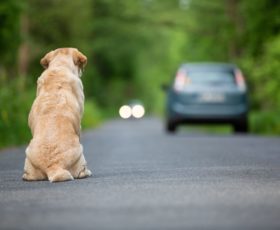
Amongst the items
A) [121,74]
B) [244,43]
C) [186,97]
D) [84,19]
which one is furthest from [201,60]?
[121,74]

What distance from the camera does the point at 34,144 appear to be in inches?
359

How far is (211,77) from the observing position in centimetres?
2233

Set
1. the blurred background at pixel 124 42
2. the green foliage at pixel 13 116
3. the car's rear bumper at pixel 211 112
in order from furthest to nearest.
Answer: the blurred background at pixel 124 42
the car's rear bumper at pixel 211 112
the green foliage at pixel 13 116

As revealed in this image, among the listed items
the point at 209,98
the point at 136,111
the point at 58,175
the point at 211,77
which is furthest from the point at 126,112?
the point at 58,175

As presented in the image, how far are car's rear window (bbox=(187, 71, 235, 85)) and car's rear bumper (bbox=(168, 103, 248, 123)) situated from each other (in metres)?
0.65

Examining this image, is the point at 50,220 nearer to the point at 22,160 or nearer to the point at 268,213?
the point at 268,213

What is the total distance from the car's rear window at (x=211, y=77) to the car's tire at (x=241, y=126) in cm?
104

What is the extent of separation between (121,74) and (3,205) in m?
63.1

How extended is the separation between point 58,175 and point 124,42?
54.2 m

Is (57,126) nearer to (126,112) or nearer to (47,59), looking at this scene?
(47,59)

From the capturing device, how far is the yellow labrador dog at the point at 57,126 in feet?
29.6

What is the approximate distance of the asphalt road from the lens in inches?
241

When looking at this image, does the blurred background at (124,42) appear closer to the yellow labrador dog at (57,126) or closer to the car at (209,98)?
the car at (209,98)

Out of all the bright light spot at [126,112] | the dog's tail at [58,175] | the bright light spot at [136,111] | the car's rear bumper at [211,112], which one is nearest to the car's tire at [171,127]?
the car's rear bumper at [211,112]
